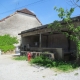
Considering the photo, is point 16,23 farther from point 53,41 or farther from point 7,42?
point 53,41

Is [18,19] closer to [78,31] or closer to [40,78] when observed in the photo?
[78,31]

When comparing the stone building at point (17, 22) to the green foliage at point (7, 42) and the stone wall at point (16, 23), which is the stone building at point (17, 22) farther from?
the green foliage at point (7, 42)

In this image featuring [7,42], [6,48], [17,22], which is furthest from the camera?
[17,22]

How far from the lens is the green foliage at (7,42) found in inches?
874

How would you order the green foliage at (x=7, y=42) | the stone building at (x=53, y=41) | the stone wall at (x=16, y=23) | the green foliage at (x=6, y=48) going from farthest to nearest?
the stone wall at (x=16, y=23) < the green foliage at (x=7, y=42) < the green foliage at (x=6, y=48) < the stone building at (x=53, y=41)

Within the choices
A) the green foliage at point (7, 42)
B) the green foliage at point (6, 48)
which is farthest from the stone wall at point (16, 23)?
the green foliage at point (6, 48)

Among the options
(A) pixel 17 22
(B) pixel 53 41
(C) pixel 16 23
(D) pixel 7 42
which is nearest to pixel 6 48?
(D) pixel 7 42

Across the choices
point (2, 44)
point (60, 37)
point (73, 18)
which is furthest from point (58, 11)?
point (2, 44)

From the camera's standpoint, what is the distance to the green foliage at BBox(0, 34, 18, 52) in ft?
72.8

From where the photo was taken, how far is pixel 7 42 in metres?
24.3

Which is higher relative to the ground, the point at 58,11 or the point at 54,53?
the point at 58,11

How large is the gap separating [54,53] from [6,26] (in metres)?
15.1

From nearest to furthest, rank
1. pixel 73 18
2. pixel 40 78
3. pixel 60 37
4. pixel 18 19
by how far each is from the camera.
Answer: pixel 40 78, pixel 73 18, pixel 60 37, pixel 18 19

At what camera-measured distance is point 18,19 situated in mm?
27781
